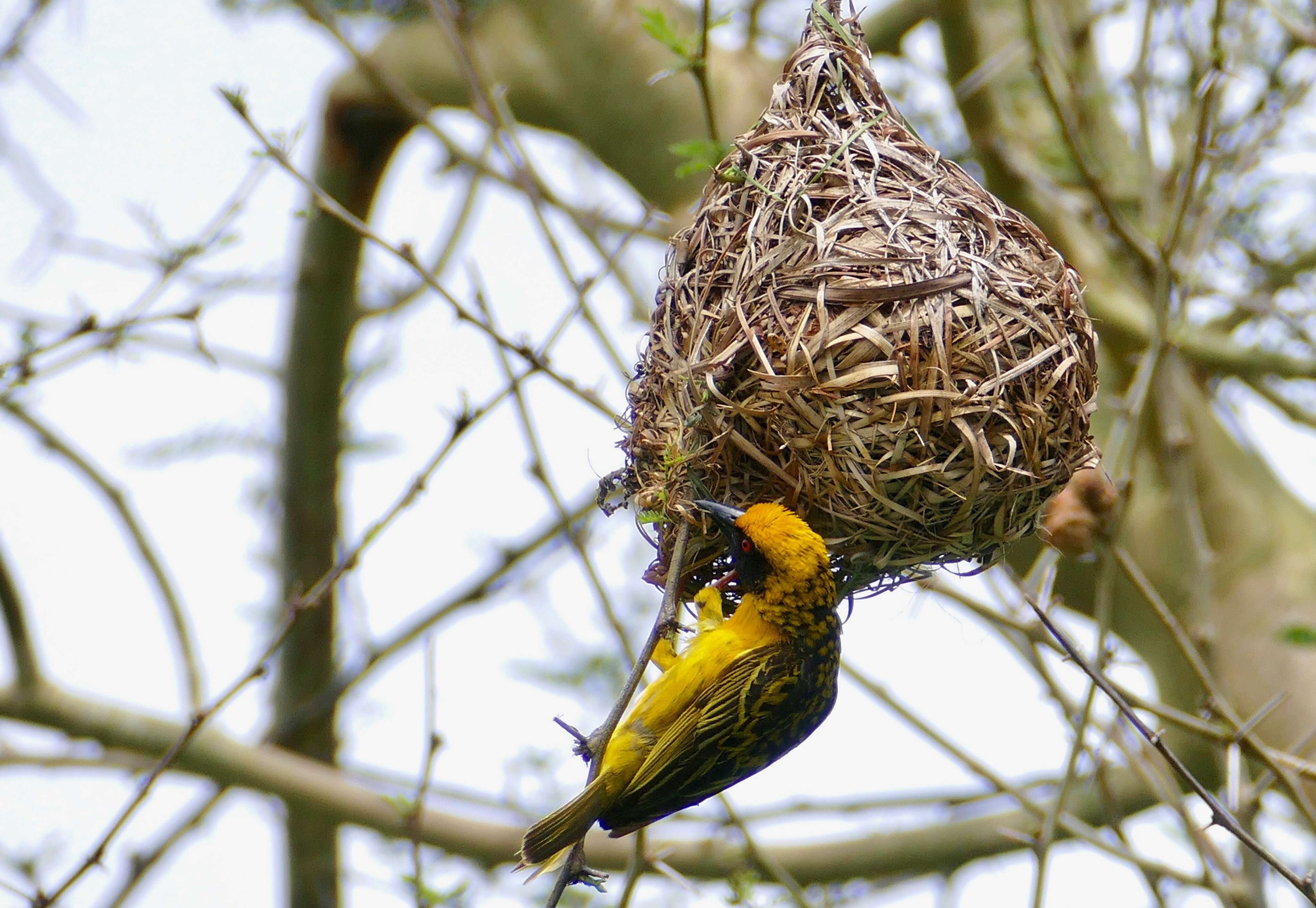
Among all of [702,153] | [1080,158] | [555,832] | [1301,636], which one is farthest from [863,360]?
[1080,158]

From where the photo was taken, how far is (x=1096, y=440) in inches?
184

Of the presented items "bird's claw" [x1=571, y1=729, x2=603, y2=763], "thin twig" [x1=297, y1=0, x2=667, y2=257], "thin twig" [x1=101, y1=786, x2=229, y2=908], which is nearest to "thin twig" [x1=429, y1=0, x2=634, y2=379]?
"thin twig" [x1=297, y1=0, x2=667, y2=257]

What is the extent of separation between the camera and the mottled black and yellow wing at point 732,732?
8.43 feet

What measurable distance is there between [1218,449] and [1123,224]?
2.04 m

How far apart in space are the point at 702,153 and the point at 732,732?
132 cm

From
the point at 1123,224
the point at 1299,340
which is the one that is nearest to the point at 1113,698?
the point at 1123,224

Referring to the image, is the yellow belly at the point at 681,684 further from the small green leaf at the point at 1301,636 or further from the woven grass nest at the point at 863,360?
the small green leaf at the point at 1301,636

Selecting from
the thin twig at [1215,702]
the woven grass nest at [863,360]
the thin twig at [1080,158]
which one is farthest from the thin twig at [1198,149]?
the thin twig at [1215,702]

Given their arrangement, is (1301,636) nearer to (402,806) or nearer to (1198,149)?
(1198,149)

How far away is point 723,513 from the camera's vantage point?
7.68 feet

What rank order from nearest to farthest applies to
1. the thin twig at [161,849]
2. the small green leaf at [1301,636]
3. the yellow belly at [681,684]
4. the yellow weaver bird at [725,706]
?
the yellow weaver bird at [725,706]
the yellow belly at [681,684]
the small green leaf at [1301,636]
the thin twig at [161,849]

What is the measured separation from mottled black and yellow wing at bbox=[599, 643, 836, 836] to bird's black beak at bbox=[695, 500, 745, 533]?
363 mm

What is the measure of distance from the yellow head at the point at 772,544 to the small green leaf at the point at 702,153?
756 millimetres

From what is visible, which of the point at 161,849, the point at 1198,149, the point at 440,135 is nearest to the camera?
the point at 1198,149
